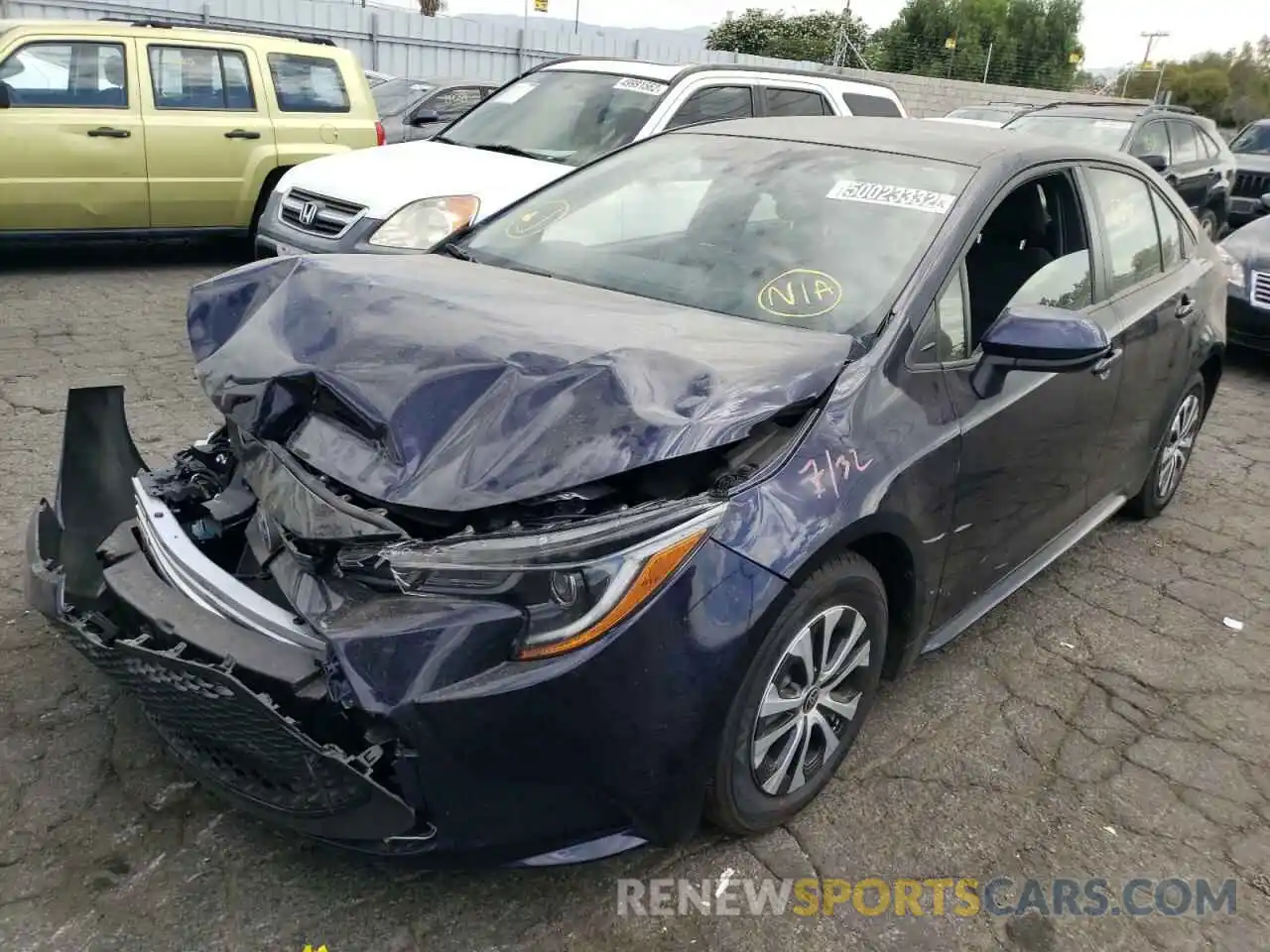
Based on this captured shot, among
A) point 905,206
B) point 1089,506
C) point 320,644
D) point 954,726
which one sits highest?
point 905,206

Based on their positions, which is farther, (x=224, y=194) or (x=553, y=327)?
(x=224, y=194)

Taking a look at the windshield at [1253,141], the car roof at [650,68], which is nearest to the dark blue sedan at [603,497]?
the car roof at [650,68]

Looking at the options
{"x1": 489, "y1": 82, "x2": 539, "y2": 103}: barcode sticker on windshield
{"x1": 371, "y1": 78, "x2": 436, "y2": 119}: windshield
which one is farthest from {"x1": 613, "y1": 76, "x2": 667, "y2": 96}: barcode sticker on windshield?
{"x1": 371, "y1": 78, "x2": 436, "y2": 119}: windshield

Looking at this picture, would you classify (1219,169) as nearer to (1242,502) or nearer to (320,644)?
(1242,502)

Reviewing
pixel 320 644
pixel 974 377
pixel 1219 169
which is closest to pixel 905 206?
pixel 974 377

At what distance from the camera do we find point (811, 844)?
2621mm

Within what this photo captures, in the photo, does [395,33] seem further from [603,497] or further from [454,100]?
[603,497]

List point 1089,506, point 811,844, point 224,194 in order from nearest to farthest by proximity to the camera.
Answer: point 811,844 < point 1089,506 < point 224,194

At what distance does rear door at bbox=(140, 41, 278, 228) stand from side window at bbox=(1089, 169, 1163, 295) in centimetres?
649

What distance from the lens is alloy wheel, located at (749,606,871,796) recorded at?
95.5 inches

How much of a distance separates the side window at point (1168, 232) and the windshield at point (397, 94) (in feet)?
29.7

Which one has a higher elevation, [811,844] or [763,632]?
[763,632]

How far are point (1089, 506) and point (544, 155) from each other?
4.06 metres

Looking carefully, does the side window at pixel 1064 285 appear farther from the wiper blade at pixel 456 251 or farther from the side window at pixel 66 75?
the side window at pixel 66 75
